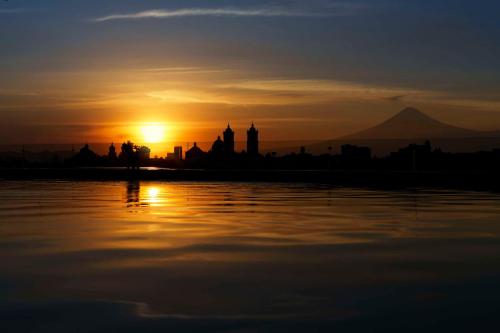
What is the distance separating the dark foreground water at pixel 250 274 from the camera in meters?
7.69

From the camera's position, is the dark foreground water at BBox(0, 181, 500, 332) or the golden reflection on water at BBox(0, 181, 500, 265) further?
the golden reflection on water at BBox(0, 181, 500, 265)

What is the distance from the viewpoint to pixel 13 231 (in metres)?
16.3

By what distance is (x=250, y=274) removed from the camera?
10.5m

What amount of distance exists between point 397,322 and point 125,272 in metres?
4.75

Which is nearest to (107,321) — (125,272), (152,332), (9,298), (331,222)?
(152,332)

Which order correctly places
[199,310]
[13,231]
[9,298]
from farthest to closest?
Answer: [13,231]
[9,298]
[199,310]

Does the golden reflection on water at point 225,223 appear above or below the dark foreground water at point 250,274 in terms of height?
above

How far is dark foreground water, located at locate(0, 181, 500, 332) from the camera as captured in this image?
25.2ft

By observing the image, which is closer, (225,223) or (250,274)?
(250,274)

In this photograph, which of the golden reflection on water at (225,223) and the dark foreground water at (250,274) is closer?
the dark foreground water at (250,274)

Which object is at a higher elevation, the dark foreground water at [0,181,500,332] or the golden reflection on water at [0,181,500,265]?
the golden reflection on water at [0,181,500,265]

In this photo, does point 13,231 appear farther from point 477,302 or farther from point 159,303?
point 477,302

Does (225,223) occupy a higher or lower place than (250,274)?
higher

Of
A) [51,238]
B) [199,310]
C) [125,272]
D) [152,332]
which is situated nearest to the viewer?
[152,332]
